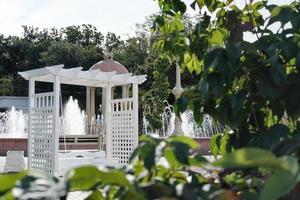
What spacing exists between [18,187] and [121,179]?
0.50 feet

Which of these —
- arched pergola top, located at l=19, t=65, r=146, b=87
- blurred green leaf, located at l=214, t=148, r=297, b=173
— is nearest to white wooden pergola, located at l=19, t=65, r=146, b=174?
arched pergola top, located at l=19, t=65, r=146, b=87

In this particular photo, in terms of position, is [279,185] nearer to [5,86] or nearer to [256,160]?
[256,160]

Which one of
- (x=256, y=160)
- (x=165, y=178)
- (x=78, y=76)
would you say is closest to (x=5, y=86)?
(x=78, y=76)

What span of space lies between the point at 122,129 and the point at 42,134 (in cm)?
190

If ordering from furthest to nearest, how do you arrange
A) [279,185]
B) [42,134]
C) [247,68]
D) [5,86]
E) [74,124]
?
[5,86], [74,124], [42,134], [247,68], [279,185]

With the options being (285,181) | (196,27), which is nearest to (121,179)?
(285,181)

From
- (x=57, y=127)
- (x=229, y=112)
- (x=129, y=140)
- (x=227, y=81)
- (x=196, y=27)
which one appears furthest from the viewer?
(x=129, y=140)

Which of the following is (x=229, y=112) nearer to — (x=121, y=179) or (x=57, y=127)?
(x=121, y=179)

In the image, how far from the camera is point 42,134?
872cm

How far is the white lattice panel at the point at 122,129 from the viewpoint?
9.86 m

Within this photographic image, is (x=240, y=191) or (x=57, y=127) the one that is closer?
(x=240, y=191)

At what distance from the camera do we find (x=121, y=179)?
745 mm

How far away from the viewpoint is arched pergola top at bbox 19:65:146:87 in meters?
8.31

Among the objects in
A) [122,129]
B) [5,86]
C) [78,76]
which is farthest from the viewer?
[5,86]
